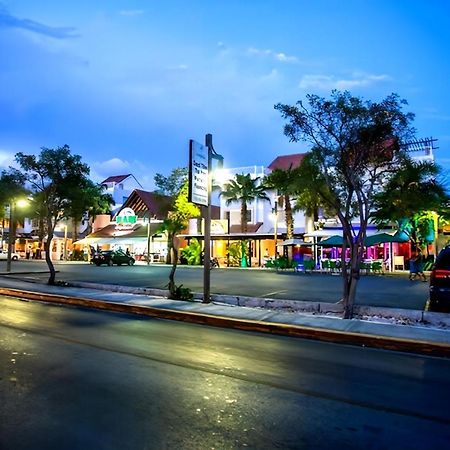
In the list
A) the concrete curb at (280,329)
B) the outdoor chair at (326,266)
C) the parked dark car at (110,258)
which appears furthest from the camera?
the parked dark car at (110,258)

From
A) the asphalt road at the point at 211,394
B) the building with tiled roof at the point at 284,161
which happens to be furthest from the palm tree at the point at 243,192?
the asphalt road at the point at 211,394

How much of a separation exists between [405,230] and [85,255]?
125 feet

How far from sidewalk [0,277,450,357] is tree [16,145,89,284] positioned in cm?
537

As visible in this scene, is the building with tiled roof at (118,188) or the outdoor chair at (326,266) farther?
the building with tiled roof at (118,188)

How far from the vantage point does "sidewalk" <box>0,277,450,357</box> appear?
27.4 ft

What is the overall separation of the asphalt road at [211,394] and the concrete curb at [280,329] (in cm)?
43

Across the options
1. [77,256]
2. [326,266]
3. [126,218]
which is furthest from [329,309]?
[77,256]

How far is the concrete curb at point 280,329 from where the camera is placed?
316 inches

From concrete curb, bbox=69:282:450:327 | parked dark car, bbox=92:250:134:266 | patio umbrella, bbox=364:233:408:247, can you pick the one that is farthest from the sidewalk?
parked dark car, bbox=92:250:134:266

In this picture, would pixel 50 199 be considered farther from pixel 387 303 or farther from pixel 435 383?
pixel 435 383

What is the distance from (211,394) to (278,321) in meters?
5.31

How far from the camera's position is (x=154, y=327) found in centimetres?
981

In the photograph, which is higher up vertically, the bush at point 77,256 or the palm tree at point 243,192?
the palm tree at point 243,192

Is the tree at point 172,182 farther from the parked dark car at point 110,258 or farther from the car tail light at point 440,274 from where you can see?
the car tail light at point 440,274
